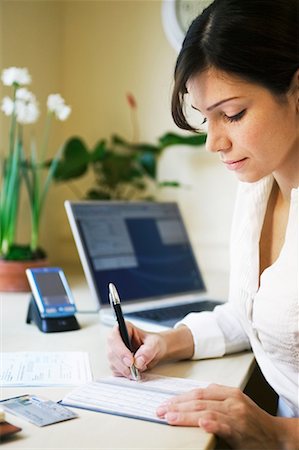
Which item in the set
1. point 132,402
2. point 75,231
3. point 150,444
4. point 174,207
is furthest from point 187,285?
point 150,444

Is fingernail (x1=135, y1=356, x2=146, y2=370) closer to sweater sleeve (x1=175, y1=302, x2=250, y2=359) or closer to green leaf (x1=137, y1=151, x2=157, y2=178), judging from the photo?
sweater sleeve (x1=175, y1=302, x2=250, y2=359)

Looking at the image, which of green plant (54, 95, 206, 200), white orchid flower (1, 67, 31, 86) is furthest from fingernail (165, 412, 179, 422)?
green plant (54, 95, 206, 200)

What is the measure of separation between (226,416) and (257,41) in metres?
0.54

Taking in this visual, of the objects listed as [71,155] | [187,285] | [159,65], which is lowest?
[187,285]

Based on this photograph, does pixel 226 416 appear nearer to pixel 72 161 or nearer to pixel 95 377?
pixel 95 377

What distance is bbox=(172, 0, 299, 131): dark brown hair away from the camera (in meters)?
0.92

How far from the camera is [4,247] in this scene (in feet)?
5.76

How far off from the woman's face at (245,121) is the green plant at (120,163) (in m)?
1.08

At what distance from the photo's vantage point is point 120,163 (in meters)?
2.17

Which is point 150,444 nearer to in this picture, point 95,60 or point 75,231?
point 75,231

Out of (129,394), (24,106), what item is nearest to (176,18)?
(24,106)

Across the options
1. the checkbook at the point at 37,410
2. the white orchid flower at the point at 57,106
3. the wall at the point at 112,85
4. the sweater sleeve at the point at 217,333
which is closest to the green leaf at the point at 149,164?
the wall at the point at 112,85

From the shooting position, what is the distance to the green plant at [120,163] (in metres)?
2.11

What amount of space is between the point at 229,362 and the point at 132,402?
316mm
